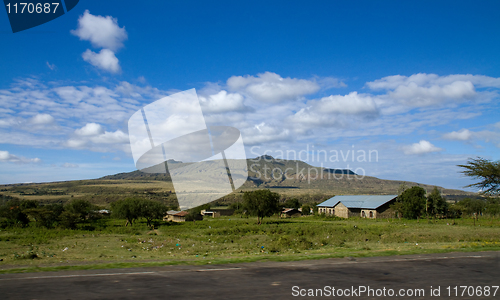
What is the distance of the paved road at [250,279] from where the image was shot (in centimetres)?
589

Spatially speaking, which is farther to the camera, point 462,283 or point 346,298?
point 462,283

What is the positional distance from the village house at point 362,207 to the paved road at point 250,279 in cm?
6508

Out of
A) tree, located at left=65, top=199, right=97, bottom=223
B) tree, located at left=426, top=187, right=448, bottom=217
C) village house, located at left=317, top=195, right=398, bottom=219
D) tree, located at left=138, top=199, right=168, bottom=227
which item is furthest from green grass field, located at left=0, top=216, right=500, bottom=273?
village house, located at left=317, top=195, right=398, bottom=219

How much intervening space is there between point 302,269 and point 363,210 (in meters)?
70.1

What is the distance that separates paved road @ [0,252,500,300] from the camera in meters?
5.89

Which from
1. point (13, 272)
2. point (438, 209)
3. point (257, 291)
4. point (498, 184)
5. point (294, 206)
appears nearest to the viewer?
point (257, 291)

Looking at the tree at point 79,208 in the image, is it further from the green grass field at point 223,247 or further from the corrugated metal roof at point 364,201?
the corrugated metal roof at point 364,201

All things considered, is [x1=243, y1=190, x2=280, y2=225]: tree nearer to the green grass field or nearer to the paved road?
the green grass field

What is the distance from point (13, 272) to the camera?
795cm

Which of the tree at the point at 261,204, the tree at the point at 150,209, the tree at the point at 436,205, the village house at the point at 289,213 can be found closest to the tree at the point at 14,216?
the tree at the point at 150,209

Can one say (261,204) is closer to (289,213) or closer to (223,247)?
(289,213)

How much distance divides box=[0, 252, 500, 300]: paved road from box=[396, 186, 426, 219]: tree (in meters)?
56.7

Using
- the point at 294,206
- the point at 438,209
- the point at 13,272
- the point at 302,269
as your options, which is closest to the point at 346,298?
the point at 302,269

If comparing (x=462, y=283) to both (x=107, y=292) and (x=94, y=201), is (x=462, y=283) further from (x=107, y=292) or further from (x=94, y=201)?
(x=94, y=201)
